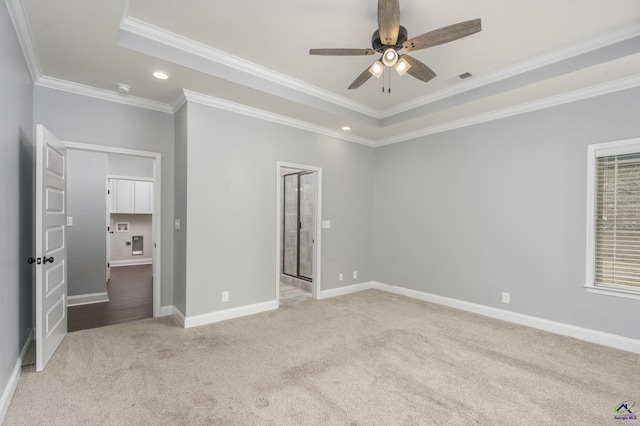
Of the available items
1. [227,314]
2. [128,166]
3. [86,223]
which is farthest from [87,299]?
[128,166]

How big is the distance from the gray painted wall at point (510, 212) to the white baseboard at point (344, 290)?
1.34ft

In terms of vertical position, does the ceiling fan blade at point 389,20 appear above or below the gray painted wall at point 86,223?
above

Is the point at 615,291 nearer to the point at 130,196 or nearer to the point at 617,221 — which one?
the point at 617,221

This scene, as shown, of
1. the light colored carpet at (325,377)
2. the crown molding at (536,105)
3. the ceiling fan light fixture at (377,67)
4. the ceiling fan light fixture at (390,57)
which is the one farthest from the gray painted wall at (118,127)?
the crown molding at (536,105)

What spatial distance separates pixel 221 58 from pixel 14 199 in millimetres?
2209

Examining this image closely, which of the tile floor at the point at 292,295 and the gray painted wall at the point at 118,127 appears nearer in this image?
the gray painted wall at the point at 118,127

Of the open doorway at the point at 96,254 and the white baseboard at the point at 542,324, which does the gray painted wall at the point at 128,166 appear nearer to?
the open doorway at the point at 96,254

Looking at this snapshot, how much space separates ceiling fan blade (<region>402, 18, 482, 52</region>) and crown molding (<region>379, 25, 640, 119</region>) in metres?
1.59

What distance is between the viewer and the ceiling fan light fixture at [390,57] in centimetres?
239

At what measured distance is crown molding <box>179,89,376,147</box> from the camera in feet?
11.9

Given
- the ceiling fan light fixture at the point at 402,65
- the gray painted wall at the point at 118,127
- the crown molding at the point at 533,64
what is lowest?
the gray painted wall at the point at 118,127

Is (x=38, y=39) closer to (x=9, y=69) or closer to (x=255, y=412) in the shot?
(x=9, y=69)

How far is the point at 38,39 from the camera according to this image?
256cm

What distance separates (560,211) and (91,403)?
15.9ft
